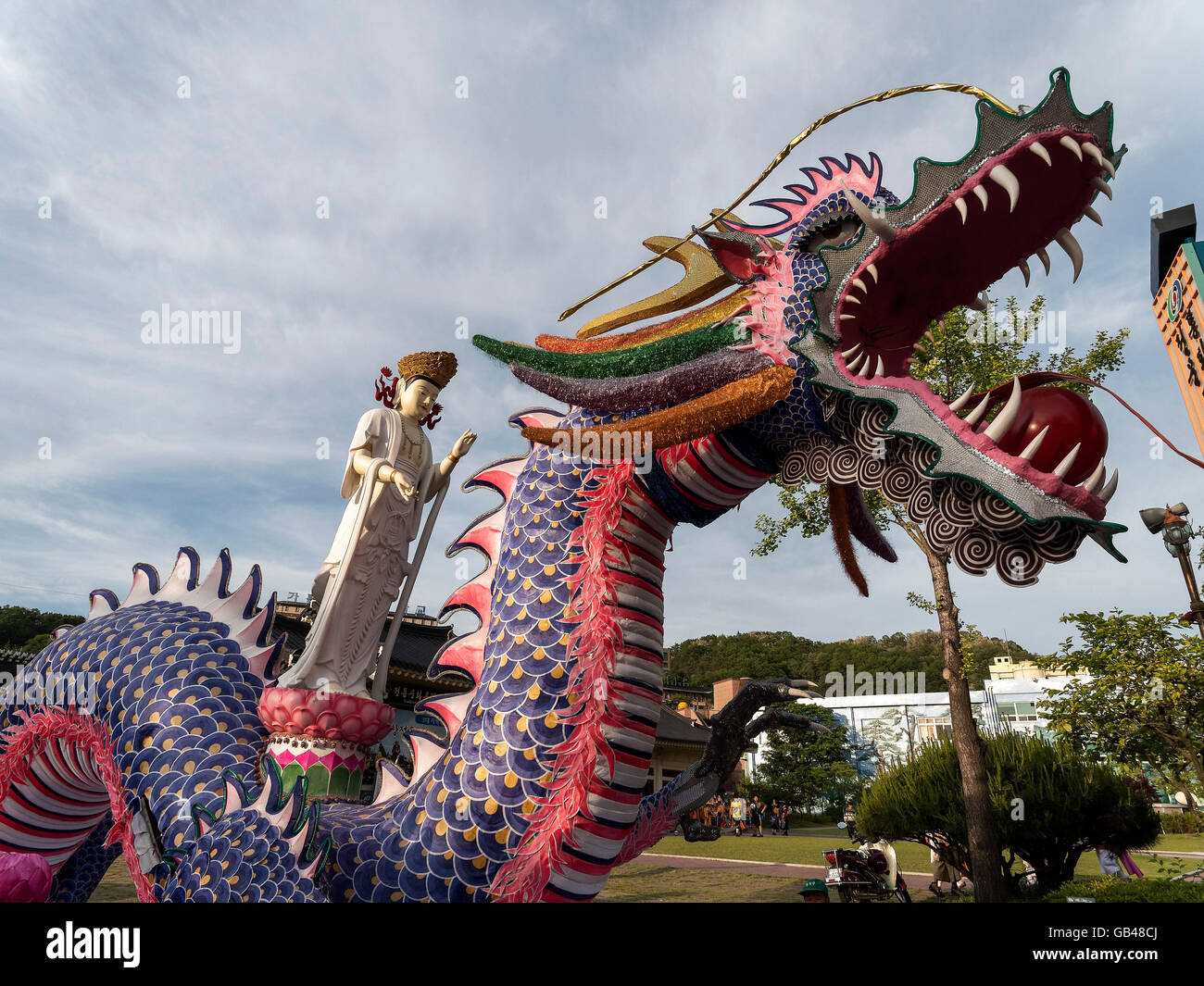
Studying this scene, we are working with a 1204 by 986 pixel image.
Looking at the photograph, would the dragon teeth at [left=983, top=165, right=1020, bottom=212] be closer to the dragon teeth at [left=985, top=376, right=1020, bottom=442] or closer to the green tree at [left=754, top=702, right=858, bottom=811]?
the dragon teeth at [left=985, top=376, right=1020, bottom=442]

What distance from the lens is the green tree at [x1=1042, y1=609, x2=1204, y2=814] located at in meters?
8.18

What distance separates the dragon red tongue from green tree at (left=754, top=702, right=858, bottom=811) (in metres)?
30.4

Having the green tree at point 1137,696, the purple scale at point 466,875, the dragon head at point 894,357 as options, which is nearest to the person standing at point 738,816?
the green tree at point 1137,696

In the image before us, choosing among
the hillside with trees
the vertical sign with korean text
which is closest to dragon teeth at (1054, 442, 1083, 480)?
the vertical sign with korean text

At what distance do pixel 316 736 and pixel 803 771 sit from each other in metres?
30.7

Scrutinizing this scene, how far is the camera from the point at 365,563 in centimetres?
314

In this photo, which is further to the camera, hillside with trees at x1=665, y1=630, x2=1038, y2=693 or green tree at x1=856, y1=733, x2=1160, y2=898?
hillside with trees at x1=665, y1=630, x2=1038, y2=693

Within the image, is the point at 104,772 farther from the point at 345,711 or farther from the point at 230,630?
the point at 345,711

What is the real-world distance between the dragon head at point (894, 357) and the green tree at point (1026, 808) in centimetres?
862

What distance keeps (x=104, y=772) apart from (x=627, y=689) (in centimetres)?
232

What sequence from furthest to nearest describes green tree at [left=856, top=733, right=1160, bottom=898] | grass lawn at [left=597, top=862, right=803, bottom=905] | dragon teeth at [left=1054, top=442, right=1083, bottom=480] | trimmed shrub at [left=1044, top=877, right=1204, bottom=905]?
1. grass lawn at [left=597, top=862, right=803, bottom=905]
2. green tree at [left=856, top=733, right=1160, bottom=898]
3. trimmed shrub at [left=1044, top=877, right=1204, bottom=905]
4. dragon teeth at [left=1054, top=442, right=1083, bottom=480]

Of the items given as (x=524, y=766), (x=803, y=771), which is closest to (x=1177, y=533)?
(x=524, y=766)

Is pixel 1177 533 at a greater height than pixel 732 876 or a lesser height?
greater

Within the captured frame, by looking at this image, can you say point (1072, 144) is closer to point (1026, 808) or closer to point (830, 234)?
point (830, 234)
